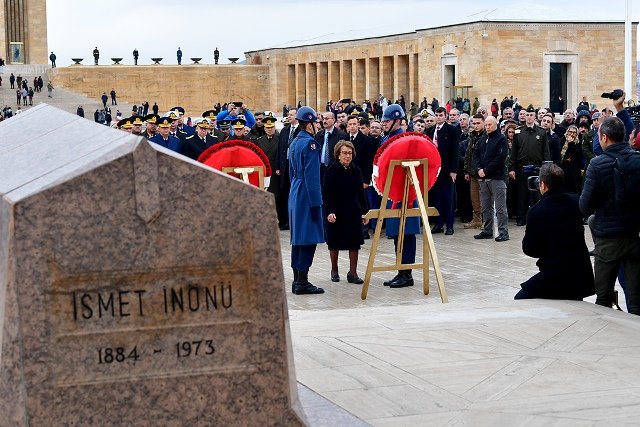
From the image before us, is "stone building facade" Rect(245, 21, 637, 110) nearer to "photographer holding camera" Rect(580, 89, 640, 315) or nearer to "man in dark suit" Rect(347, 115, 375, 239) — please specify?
"man in dark suit" Rect(347, 115, 375, 239)

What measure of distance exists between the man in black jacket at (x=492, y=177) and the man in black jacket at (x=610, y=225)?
6360 millimetres

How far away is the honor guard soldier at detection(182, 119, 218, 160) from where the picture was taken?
15359 millimetres

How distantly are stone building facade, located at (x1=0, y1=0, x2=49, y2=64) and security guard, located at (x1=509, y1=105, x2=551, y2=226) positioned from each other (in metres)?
60.5

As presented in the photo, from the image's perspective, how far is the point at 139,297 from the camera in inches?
161

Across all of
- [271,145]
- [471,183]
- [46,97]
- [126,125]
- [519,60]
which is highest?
[519,60]

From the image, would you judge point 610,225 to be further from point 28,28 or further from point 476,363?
point 28,28

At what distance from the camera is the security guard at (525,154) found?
15.9 metres

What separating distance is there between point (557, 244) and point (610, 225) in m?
0.39

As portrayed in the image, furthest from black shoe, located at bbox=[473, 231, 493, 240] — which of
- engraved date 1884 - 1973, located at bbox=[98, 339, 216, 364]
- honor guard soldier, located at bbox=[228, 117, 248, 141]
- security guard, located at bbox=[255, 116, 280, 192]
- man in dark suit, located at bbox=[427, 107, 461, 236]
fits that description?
engraved date 1884 - 1973, located at bbox=[98, 339, 216, 364]

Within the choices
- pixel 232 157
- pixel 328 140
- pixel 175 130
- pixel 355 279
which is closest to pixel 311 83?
pixel 175 130

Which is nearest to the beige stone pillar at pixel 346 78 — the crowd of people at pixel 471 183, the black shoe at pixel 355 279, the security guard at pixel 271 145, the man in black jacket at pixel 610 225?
the crowd of people at pixel 471 183

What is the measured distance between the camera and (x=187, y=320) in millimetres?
4141

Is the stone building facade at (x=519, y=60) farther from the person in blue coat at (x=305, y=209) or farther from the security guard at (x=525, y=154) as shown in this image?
the person in blue coat at (x=305, y=209)

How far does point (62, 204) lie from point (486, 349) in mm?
3213
